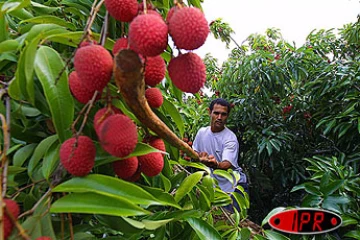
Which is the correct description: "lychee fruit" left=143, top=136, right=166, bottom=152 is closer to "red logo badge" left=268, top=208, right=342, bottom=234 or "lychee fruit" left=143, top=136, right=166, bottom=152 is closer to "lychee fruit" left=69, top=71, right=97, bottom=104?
"lychee fruit" left=69, top=71, right=97, bottom=104

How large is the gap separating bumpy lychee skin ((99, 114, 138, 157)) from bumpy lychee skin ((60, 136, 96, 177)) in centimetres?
2

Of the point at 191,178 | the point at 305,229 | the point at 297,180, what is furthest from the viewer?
the point at 297,180

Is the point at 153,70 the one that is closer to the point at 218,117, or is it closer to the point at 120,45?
the point at 120,45

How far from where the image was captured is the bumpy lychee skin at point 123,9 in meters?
0.40

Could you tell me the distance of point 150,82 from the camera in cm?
44

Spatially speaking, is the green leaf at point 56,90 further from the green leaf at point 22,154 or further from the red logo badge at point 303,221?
the red logo badge at point 303,221

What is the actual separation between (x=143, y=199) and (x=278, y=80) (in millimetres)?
2656

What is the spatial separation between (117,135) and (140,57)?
8 centimetres

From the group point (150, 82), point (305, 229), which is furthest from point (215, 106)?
point (150, 82)

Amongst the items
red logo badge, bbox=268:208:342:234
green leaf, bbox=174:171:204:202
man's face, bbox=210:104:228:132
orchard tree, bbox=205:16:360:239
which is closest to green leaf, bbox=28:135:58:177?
green leaf, bbox=174:171:204:202

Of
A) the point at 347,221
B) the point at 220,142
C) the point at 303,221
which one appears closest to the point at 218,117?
the point at 220,142

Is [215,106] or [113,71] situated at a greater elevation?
[113,71]

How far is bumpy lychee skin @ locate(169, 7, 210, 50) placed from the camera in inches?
14.6

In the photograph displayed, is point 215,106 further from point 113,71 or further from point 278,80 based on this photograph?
point 113,71
